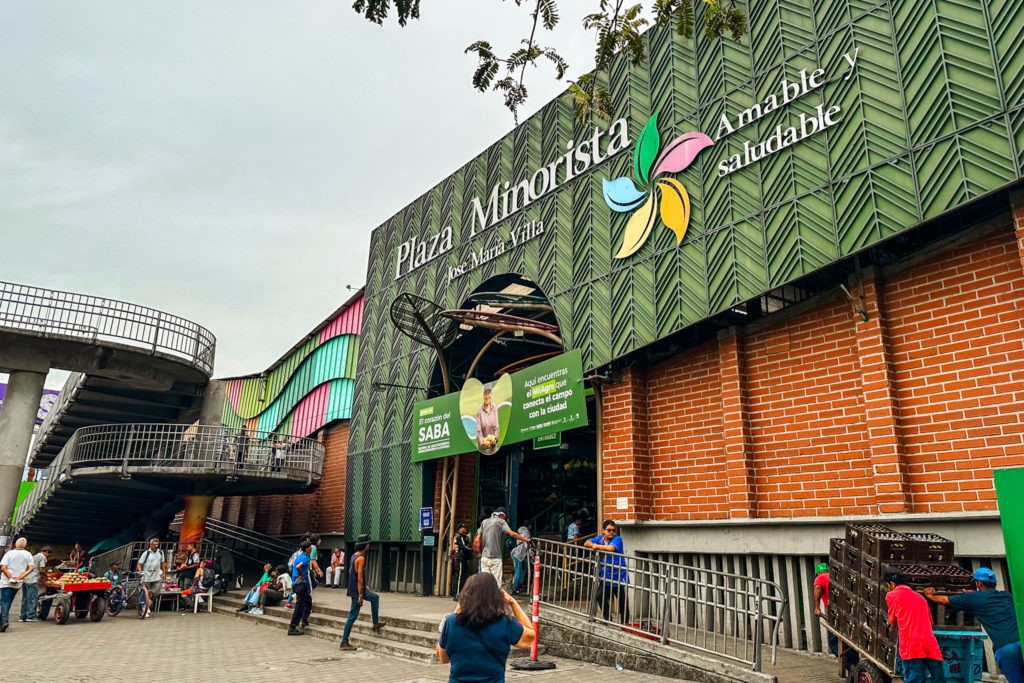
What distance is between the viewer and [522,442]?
16672mm

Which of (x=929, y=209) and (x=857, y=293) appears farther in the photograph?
(x=857, y=293)

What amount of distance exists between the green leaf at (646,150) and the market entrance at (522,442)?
3.06 meters

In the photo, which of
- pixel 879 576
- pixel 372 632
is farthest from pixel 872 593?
pixel 372 632

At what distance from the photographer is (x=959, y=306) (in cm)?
798

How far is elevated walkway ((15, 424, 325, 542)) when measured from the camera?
18453 mm

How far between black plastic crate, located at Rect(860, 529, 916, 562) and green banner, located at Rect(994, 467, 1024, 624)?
3.46 ft

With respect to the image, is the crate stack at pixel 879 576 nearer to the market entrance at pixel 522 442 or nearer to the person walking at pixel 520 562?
the market entrance at pixel 522 442

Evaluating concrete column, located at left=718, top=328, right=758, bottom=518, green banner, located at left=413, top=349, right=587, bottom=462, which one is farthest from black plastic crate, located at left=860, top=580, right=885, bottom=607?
green banner, located at left=413, top=349, right=587, bottom=462

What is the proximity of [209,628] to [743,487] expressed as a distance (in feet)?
32.7

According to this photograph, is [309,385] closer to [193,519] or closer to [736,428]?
[193,519]

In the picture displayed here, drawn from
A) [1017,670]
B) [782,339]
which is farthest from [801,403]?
[1017,670]

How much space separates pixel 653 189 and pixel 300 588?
874 cm

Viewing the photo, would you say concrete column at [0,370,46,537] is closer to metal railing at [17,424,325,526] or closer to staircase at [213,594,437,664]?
metal railing at [17,424,325,526]

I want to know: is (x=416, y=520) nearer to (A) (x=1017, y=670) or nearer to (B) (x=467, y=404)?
(B) (x=467, y=404)
